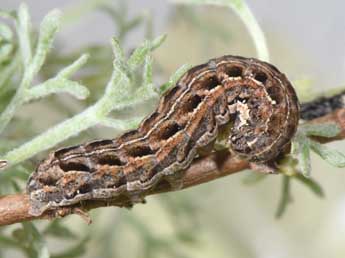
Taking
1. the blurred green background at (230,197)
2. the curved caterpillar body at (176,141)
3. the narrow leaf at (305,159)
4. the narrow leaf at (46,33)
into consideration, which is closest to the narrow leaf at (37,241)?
the curved caterpillar body at (176,141)

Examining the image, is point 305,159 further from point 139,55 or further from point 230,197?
point 230,197

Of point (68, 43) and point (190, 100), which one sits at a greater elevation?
point (190, 100)

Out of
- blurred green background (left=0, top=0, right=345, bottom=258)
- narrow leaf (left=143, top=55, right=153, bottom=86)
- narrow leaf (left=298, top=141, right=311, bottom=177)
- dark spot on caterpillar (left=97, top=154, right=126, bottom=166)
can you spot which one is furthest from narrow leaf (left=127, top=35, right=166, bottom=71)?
blurred green background (left=0, top=0, right=345, bottom=258)

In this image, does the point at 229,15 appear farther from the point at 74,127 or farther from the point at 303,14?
the point at 74,127

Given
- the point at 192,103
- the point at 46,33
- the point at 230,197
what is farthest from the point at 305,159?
the point at 230,197

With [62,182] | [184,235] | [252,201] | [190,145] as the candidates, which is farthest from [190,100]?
[252,201]

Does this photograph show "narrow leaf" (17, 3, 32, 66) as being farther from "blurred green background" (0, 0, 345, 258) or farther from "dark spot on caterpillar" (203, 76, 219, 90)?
"blurred green background" (0, 0, 345, 258)

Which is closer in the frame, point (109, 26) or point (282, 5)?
point (282, 5)

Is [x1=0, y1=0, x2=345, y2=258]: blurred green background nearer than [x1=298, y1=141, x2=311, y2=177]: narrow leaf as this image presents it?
No
